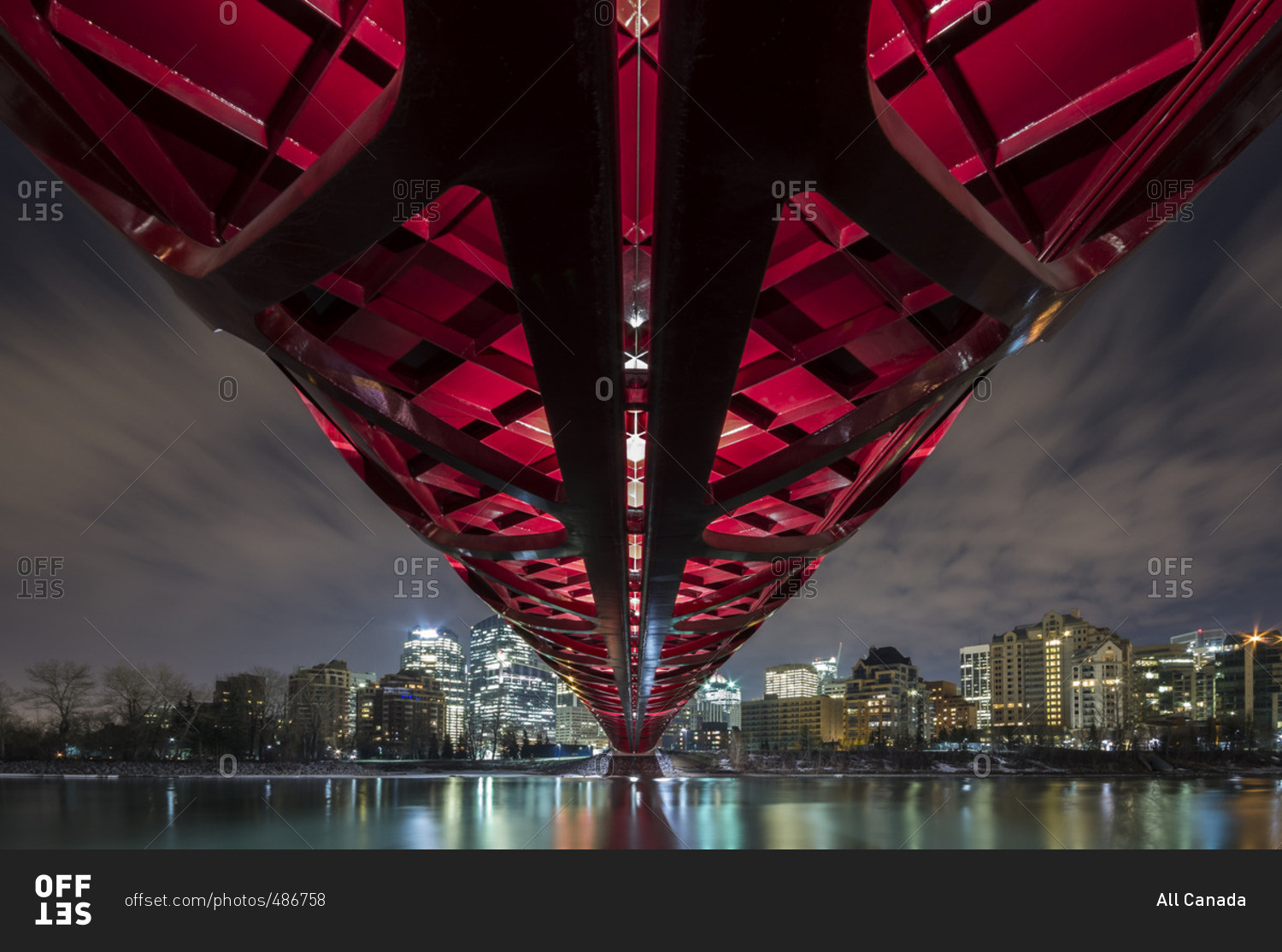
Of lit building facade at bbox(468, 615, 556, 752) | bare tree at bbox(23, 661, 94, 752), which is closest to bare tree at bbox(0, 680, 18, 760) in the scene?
bare tree at bbox(23, 661, 94, 752)


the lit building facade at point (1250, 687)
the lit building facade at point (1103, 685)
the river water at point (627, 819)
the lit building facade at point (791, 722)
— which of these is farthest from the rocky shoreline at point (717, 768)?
the lit building facade at point (791, 722)

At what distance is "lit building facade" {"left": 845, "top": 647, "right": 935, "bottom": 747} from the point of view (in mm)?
122375

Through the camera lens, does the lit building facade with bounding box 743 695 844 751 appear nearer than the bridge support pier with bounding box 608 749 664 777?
No

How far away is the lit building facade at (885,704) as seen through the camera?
12238 cm

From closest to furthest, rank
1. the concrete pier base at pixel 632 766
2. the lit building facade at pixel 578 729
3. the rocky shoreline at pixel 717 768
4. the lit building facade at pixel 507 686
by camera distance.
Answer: the rocky shoreline at pixel 717 768 < the concrete pier base at pixel 632 766 < the lit building facade at pixel 507 686 < the lit building facade at pixel 578 729

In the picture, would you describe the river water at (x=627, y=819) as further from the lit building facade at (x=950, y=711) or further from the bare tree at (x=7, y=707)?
the lit building facade at (x=950, y=711)

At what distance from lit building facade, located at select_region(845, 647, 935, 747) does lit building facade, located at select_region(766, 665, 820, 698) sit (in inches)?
809

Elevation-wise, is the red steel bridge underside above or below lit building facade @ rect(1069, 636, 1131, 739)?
above

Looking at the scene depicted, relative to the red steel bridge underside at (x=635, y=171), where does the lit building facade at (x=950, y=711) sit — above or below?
below

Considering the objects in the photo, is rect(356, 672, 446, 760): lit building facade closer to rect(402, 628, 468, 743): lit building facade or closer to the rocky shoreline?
rect(402, 628, 468, 743): lit building facade

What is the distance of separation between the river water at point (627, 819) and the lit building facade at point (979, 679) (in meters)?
83.0

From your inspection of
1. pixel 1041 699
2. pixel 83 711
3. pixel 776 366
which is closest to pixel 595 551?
pixel 776 366

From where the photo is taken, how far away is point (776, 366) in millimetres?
9906

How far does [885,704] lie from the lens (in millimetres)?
124438
